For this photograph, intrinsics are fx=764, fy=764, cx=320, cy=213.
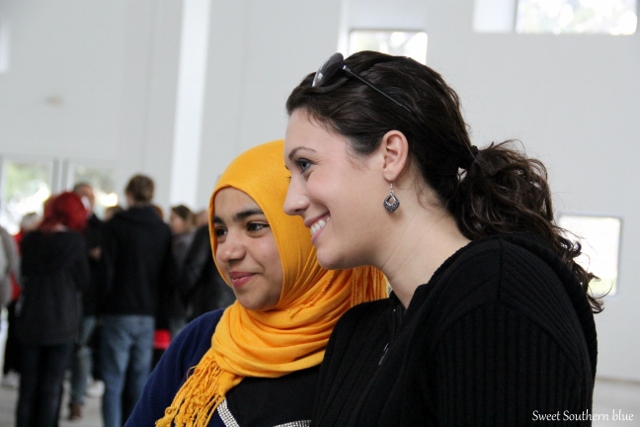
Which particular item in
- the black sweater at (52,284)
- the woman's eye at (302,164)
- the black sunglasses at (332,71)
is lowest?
the black sweater at (52,284)

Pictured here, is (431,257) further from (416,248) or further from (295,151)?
(295,151)

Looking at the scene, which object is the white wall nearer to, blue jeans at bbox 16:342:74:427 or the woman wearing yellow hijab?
blue jeans at bbox 16:342:74:427

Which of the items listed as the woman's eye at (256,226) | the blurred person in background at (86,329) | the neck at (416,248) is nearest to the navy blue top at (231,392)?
the woman's eye at (256,226)

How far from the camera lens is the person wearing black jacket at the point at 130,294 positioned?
543cm

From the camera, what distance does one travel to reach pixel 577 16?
39.4ft

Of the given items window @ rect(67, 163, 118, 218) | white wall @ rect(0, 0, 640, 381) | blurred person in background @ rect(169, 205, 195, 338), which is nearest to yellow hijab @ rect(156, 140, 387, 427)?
blurred person in background @ rect(169, 205, 195, 338)

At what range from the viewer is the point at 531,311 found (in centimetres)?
117

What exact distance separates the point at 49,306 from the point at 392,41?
8619 mm

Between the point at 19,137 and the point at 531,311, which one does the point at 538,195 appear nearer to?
the point at 531,311

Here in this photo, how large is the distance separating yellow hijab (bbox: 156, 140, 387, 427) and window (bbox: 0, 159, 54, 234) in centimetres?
1534

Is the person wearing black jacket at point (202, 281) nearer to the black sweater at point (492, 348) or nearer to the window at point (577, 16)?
the black sweater at point (492, 348)

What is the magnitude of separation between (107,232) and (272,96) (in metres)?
6.79

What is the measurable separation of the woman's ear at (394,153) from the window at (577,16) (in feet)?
36.7

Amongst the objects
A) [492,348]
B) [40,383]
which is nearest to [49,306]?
[40,383]
